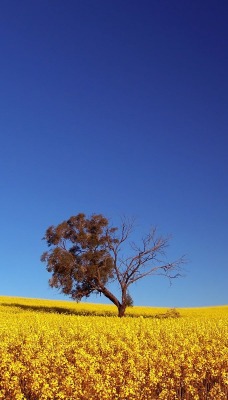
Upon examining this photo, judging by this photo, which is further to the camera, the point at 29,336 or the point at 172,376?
the point at 29,336

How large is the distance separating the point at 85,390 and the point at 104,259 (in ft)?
114

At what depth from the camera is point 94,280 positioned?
43.8 m

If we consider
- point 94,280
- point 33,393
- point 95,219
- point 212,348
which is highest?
point 95,219

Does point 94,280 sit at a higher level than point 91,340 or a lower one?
higher

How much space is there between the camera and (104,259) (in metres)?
44.2

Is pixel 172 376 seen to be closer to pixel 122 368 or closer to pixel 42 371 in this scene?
pixel 122 368

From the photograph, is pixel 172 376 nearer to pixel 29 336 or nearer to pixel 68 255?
pixel 29 336

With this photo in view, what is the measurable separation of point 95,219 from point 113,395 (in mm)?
35860

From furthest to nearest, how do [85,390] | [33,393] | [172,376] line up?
[172,376] → [33,393] → [85,390]

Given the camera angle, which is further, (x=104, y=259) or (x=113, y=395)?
(x=104, y=259)

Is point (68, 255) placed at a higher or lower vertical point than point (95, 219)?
lower

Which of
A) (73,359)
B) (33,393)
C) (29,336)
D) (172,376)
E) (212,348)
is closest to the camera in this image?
(33,393)

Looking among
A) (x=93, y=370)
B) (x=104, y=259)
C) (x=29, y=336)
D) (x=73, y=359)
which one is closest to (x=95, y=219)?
(x=104, y=259)

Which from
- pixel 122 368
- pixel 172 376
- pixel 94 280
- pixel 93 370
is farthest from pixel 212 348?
pixel 94 280
